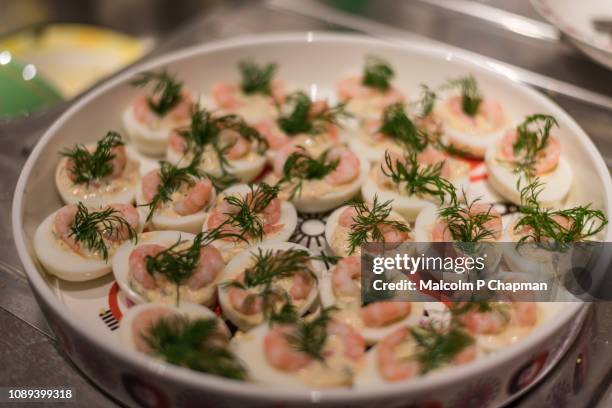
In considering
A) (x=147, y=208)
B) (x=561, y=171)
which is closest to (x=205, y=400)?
(x=147, y=208)

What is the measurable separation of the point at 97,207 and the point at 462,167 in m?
1.08

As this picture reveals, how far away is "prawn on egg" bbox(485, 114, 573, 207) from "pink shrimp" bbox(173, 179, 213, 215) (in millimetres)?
842

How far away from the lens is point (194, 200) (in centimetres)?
184

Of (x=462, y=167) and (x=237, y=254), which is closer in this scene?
(x=237, y=254)

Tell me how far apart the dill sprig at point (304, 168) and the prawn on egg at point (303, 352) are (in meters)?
0.54

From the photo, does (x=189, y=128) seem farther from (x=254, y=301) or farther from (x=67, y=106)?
(x=254, y=301)

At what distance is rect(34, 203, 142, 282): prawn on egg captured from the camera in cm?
169

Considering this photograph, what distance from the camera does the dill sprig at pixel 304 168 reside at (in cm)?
193

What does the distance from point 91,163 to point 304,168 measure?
23.9 inches

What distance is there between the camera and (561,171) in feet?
6.41

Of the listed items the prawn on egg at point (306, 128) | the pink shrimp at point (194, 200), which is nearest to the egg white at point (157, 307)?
the pink shrimp at point (194, 200)

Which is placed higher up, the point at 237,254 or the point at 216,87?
the point at 216,87

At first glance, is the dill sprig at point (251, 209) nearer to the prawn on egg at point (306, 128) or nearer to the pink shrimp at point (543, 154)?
the prawn on egg at point (306, 128)

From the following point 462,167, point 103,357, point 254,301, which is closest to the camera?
point 103,357
